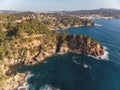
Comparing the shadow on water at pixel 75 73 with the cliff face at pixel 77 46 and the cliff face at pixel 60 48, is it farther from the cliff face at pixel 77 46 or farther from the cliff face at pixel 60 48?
the cliff face at pixel 77 46

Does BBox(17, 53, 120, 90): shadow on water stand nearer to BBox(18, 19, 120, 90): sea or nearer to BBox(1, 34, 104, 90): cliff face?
BBox(18, 19, 120, 90): sea

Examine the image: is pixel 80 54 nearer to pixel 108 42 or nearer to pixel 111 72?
pixel 111 72

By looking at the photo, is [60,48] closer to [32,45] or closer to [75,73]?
[32,45]

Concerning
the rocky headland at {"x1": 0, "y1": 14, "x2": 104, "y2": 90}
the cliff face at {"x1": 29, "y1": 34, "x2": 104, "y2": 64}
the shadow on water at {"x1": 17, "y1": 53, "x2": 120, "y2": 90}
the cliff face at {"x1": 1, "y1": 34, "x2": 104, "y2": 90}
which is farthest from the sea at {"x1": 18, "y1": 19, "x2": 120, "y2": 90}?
the rocky headland at {"x1": 0, "y1": 14, "x2": 104, "y2": 90}

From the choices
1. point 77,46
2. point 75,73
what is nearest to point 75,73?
point 75,73

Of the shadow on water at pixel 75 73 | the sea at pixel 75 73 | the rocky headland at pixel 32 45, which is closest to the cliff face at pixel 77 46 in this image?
the rocky headland at pixel 32 45

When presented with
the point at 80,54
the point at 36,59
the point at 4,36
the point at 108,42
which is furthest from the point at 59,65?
the point at 108,42

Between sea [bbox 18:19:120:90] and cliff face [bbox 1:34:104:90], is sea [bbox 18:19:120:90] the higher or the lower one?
the lower one

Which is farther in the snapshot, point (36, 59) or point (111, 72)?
point (36, 59)
